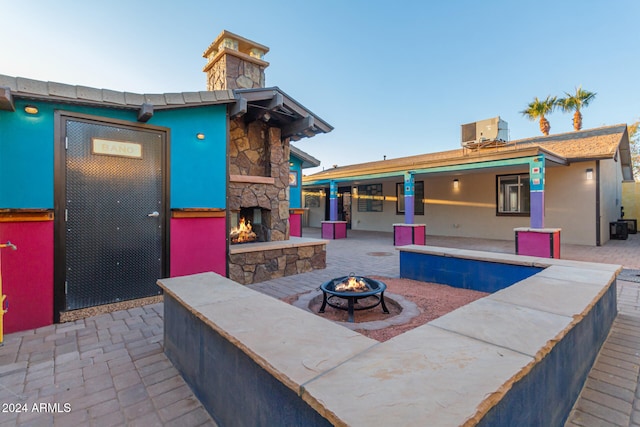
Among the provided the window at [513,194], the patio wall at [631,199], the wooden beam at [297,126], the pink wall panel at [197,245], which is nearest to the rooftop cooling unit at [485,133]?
the window at [513,194]

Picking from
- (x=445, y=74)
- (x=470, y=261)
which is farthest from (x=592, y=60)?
(x=470, y=261)

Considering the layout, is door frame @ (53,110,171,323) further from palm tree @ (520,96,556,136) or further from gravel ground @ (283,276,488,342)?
palm tree @ (520,96,556,136)

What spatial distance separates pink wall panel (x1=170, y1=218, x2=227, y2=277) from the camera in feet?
13.0

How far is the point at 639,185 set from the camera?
12695 millimetres

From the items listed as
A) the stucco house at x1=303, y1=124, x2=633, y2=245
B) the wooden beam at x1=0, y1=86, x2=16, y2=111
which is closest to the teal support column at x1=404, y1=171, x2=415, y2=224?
the stucco house at x1=303, y1=124, x2=633, y2=245

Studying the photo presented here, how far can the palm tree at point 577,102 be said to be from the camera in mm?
13859

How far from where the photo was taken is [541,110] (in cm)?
1520

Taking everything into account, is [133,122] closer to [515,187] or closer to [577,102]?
[515,187]

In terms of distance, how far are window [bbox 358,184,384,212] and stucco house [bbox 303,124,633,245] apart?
62 mm

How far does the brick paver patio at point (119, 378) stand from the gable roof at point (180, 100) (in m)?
2.32

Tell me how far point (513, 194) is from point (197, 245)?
414 inches

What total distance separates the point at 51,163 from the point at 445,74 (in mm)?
11838

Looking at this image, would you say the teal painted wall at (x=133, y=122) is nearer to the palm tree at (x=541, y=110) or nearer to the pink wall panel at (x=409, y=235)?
the pink wall panel at (x=409, y=235)

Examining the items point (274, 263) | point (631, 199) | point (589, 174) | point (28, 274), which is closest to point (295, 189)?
point (274, 263)
